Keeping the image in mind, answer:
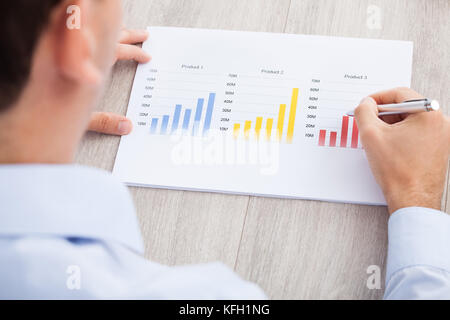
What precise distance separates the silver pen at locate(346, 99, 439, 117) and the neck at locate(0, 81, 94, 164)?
432 millimetres

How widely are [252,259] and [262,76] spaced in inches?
12.2

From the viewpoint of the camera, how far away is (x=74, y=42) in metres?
0.39

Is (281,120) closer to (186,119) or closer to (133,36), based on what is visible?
(186,119)

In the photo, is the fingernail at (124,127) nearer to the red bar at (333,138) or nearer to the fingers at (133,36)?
the fingers at (133,36)

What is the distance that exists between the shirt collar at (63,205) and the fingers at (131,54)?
371mm

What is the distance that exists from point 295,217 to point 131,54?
41cm

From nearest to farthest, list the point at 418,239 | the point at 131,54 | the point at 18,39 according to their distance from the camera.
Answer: the point at 18,39 → the point at 418,239 → the point at 131,54

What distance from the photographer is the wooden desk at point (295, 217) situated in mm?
619

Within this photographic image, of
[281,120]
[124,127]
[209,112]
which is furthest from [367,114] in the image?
[124,127]

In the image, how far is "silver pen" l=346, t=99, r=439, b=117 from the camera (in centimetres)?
62

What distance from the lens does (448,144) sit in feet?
2.09

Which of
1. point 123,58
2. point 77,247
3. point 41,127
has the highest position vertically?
point 123,58
